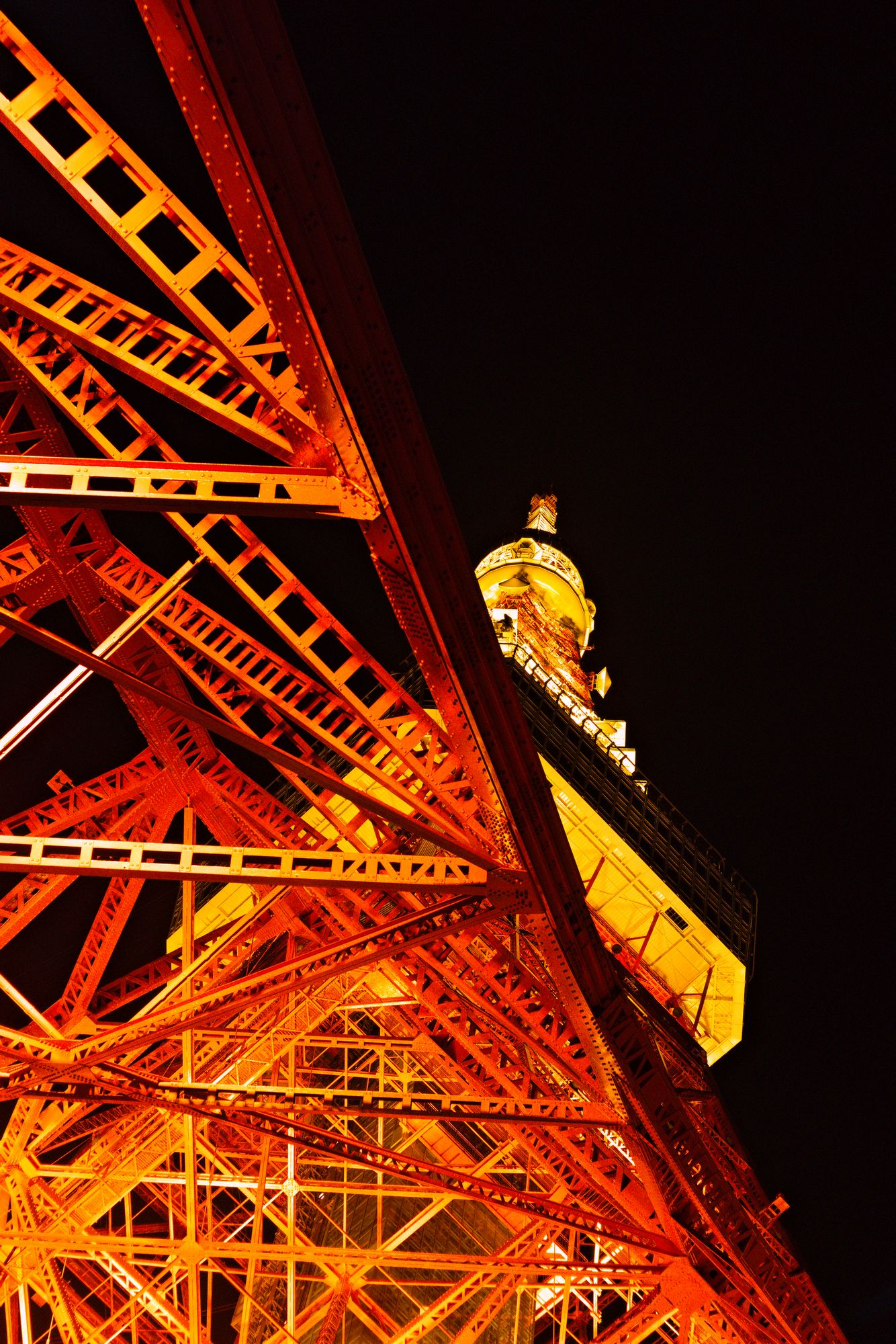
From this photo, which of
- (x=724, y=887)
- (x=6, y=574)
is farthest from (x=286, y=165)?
(x=724, y=887)

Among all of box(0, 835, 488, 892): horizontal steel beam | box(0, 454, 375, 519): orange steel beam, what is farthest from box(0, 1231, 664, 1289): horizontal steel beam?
box(0, 454, 375, 519): orange steel beam

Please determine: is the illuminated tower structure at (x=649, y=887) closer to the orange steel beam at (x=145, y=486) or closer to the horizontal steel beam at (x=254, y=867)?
the horizontal steel beam at (x=254, y=867)

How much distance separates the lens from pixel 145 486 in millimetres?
7488

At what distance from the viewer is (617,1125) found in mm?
13430

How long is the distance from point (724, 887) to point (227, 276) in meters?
24.6

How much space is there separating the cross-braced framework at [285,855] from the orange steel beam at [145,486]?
0.03 metres

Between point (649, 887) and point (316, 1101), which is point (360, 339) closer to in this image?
point (316, 1101)

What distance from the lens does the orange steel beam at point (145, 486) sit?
743 cm

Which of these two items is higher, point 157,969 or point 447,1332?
point 157,969

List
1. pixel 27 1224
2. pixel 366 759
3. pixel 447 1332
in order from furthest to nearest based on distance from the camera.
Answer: pixel 447 1332, pixel 27 1224, pixel 366 759

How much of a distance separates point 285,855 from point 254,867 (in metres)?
0.30

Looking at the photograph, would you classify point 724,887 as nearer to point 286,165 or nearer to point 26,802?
point 26,802

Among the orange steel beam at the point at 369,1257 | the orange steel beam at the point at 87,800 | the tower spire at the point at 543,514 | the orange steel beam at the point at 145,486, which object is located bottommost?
the orange steel beam at the point at 369,1257

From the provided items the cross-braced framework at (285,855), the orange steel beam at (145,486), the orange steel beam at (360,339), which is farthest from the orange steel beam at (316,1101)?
the orange steel beam at (145,486)
